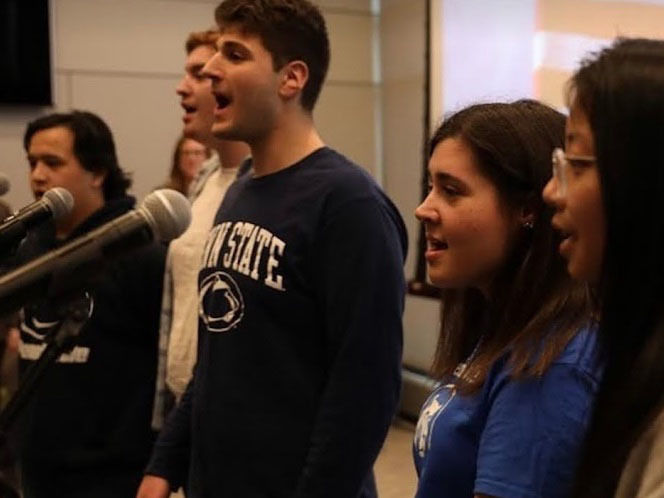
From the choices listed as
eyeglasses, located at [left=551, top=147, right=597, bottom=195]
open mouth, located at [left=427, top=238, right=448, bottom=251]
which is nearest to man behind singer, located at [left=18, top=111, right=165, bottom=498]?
open mouth, located at [left=427, top=238, right=448, bottom=251]

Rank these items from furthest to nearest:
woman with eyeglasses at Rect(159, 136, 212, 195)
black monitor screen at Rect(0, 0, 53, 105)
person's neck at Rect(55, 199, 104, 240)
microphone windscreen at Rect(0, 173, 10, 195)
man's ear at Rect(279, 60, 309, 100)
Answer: black monitor screen at Rect(0, 0, 53, 105), woman with eyeglasses at Rect(159, 136, 212, 195), person's neck at Rect(55, 199, 104, 240), man's ear at Rect(279, 60, 309, 100), microphone windscreen at Rect(0, 173, 10, 195)

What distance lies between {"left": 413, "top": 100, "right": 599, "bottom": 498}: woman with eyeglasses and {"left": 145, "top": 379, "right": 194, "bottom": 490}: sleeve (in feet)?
2.18

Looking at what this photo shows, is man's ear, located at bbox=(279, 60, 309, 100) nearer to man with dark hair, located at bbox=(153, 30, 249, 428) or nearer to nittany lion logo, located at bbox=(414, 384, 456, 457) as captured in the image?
man with dark hair, located at bbox=(153, 30, 249, 428)

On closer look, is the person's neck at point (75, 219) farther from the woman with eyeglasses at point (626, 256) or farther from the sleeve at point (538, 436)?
the woman with eyeglasses at point (626, 256)

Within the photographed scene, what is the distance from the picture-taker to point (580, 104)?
94 cm

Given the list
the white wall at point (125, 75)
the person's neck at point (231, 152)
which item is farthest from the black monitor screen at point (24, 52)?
the person's neck at point (231, 152)

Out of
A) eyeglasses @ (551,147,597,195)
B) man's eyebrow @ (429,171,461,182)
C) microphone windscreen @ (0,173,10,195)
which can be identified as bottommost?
microphone windscreen @ (0,173,10,195)

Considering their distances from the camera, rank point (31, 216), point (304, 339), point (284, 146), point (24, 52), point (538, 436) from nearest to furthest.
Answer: point (538, 436)
point (31, 216)
point (304, 339)
point (284, 146)
point (24, 52)

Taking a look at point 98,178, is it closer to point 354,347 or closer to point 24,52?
point 354,347

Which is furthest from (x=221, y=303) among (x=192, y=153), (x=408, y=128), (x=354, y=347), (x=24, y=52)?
(x=408, y=128)

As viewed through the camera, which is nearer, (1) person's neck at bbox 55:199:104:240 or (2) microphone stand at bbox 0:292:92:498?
(2) microphone stand at bbox 0:292:92:498

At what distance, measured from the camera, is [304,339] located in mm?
1602

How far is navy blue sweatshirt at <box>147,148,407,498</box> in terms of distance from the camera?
154 centimetres

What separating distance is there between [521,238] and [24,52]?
3.77 m
